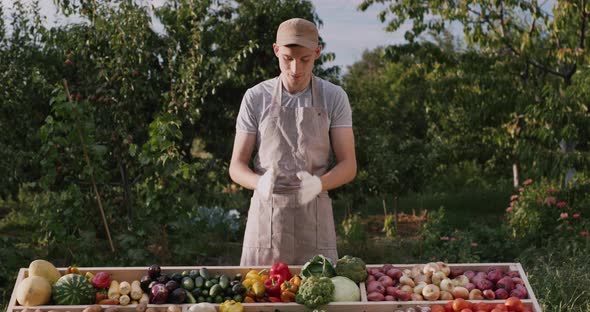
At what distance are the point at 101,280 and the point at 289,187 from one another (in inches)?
37.3

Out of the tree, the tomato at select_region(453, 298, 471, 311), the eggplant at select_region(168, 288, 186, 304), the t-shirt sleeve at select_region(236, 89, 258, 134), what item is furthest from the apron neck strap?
the tree

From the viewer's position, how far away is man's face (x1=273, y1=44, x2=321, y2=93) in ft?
10.3

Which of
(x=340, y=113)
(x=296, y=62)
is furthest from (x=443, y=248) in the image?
(x=296, y=62)

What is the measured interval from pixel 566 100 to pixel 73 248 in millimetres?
4910

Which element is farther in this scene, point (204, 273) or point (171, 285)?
point (204, 273)

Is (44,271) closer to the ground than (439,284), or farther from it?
farther from it

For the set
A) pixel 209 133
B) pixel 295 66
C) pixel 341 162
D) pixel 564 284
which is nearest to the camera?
pixel 295 66

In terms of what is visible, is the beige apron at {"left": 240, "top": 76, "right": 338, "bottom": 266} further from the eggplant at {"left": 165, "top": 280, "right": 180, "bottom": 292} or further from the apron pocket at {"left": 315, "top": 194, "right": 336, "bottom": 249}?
the eggplant at {"left": 165, "top": 280, "right": 180, "bottom": 292}

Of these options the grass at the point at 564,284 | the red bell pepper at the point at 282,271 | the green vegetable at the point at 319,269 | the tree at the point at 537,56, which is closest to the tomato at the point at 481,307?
the green vegetable at the point at 319,269

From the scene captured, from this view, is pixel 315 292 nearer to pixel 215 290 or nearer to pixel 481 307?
pixel 215 290

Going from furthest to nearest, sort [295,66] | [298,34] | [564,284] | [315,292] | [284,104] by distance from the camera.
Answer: [564,284]
[284,104]
[295,66]
[298,34]
[315,292]

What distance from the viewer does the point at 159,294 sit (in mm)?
2814

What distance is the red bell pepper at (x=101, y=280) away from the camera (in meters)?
2.94

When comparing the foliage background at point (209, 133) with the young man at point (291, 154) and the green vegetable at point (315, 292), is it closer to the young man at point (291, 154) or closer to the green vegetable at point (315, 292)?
the young man at point (291, 154)
